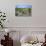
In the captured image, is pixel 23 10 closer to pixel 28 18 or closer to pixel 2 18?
pixel 28 18

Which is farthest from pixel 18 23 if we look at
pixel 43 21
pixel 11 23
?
pixel 43 21

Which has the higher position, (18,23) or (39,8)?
(39,8)

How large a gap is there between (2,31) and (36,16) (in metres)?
1.08

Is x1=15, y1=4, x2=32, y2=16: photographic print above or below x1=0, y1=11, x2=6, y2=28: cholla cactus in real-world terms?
above

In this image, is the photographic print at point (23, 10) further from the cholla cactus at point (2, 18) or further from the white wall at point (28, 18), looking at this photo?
the cholla cactus at point (2, 18)

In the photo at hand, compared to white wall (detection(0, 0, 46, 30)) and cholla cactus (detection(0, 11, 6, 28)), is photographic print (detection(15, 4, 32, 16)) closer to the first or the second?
white wall (detection(0, 0, 46, 30))

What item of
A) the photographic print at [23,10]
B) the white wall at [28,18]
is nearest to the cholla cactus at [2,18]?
the white wall at [28,18]

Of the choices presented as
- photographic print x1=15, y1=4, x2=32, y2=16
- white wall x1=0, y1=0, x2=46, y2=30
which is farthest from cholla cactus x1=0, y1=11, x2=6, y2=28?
photographic print x1=15, y1=4, x2=32, y2=16

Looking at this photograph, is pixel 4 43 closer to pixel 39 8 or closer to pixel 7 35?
pixel 7 35

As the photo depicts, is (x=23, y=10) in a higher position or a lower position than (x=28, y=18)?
higher

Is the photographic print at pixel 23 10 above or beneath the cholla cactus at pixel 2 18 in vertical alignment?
above

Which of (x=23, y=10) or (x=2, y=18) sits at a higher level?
(x=23, y=10)

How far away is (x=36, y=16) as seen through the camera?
4.04 meters

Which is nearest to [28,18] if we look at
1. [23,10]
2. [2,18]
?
[23,10]
